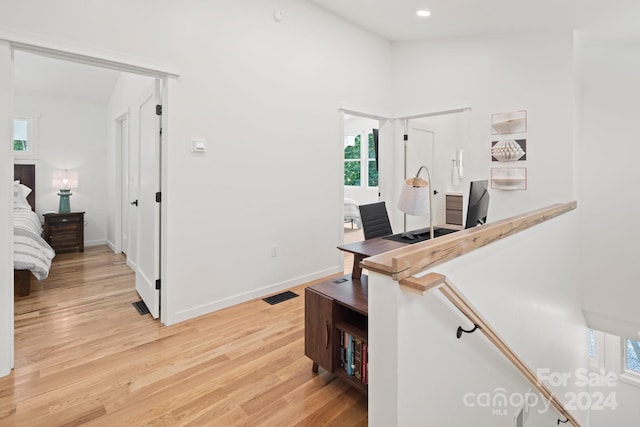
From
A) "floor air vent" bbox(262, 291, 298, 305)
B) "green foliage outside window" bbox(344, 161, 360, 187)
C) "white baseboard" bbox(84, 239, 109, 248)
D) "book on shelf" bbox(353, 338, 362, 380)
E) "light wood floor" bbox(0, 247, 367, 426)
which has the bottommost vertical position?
"light wood floor" bbox(0, 247, 367, 426)

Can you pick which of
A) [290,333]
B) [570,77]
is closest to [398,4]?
[570,77]

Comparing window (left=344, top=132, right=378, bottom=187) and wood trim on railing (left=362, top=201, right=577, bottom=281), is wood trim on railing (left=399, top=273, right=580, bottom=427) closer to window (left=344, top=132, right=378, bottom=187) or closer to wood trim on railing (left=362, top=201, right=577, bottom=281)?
wood trim on railing (left=362, top=201, right=577, bottom=281)

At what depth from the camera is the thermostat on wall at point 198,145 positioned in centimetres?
278

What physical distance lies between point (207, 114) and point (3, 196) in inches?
58.1

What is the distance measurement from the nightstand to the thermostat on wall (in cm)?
362

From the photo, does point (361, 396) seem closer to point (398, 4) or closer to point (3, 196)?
point (3, 196)

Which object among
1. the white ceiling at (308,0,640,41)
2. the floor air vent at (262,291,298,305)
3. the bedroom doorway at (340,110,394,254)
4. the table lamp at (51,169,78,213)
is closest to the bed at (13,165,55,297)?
the table lamp at (51,169,78,213)

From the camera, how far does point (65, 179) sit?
208 inches

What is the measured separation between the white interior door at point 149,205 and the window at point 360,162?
6013mm

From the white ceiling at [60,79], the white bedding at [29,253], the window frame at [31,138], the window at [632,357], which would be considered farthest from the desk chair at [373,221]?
the window frame at [31,138]

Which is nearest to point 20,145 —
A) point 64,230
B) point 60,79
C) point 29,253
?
point 60,79

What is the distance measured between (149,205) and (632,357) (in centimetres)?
678

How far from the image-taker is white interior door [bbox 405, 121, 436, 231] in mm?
4688

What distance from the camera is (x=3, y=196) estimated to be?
1979mm
